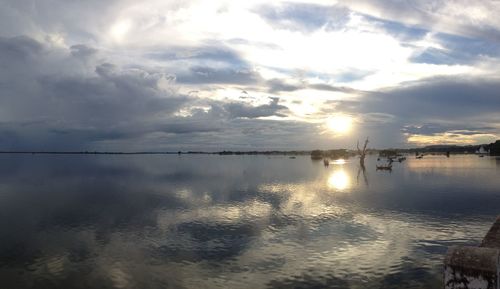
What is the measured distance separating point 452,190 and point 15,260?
69848mm

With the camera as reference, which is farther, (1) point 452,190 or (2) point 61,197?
(1) point 452,190

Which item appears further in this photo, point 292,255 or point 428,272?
point 292,255

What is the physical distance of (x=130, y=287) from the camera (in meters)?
24.1

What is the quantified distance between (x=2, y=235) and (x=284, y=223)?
2758 centimetres

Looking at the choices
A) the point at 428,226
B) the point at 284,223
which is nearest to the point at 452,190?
the point at 428,226

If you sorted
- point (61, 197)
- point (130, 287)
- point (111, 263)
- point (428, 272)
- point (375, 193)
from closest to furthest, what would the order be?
1. point (130, 287)
2. point (428, 272)
3. point (111, 263)
4. point (61, 197)
5. point (375, 193)

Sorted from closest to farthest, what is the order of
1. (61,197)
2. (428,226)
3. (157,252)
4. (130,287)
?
(130,287) < (157,252) < (428,226) < (61,197)

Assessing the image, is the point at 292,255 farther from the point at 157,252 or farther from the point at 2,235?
the point at 2,235

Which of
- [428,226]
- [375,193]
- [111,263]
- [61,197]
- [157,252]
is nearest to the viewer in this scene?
[111,263]

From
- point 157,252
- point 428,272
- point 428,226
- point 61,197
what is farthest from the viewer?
point 61,197

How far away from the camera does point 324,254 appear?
30594 mm

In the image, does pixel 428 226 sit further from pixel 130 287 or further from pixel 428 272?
pixel 130 287

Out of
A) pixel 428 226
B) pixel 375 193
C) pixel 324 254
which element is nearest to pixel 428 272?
pixel 324 254

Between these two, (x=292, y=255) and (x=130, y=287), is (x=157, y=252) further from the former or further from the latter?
(x=292, y=255)
